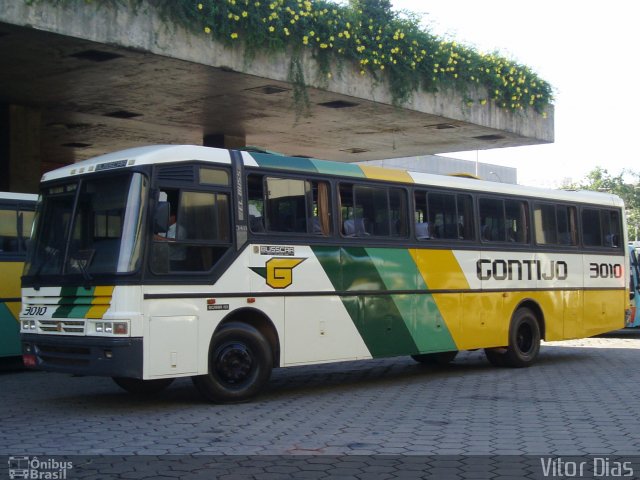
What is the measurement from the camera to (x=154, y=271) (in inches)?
395

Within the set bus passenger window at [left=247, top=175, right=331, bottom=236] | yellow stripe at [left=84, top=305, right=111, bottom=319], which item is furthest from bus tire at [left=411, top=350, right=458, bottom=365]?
yellow stripe at [left=84, top=305, right=111, bottom=319]

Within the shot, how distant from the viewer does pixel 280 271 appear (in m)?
11.4

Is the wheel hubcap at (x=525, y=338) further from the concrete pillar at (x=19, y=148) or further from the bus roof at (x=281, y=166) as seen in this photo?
the concrete pillar at (x=19, y=148)

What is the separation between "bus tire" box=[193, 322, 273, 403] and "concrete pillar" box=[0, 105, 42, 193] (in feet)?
37.7

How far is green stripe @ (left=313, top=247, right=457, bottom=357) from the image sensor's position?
→ 1231cm

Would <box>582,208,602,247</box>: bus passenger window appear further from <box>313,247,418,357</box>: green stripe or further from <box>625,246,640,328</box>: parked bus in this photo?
<box>625,246,640,328</box>: parked bus

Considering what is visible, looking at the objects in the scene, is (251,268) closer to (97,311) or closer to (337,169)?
(97,311)

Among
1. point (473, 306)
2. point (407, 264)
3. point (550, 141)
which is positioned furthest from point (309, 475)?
point (550, 141)

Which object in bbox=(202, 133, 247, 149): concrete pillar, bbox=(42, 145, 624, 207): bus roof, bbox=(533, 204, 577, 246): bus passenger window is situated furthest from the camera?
bbox=(202, 133, 247, 149): concrete pillar

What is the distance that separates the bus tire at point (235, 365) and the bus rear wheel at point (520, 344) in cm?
569

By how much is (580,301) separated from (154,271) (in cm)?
956

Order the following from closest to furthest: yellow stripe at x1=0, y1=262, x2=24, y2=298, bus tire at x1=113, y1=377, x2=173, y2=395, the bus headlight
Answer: the bus headlight → bus tire at x1=113, y1=377, x2=173, y2=395 → yellow stripe at x1=0, y1=262, x2=24, y2=298

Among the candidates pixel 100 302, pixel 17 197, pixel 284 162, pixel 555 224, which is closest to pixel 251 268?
pixel 284 162

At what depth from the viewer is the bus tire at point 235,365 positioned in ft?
34.9
